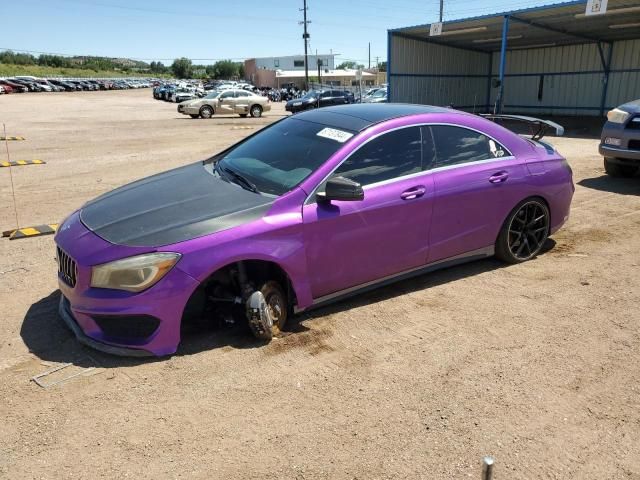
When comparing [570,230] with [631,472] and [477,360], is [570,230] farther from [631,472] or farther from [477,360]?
[631,472]

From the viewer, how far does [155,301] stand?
3.22 m

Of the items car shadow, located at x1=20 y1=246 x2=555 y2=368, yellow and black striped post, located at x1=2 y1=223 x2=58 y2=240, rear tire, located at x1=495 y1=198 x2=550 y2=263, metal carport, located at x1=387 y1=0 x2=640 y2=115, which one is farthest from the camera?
metal carport, located at x1=387 y1=0 x2=640 y2=115

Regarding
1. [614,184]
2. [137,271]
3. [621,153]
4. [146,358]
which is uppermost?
[137,271]

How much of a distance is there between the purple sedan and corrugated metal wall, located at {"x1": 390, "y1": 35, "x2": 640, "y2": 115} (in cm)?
2042

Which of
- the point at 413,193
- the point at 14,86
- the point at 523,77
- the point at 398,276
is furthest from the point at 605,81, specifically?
the point at 14,86

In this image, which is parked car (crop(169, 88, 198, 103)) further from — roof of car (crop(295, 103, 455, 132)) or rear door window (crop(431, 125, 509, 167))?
rear door window (crop(431, 125, 509, 167))

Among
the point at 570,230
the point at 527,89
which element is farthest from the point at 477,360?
the point at 527,89

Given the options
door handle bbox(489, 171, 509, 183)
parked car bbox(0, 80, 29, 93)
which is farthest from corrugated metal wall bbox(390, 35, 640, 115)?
parked car bbox(0, 80, 29, 93)

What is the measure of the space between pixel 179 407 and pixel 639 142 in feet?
26.0

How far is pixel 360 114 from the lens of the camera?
447cm

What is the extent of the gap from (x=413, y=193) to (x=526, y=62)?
1115 inches

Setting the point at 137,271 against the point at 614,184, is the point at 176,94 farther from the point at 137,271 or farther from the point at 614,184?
the point at 137,271

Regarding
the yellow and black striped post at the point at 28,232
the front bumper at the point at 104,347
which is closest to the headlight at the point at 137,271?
the front bumper at the point at 104,347

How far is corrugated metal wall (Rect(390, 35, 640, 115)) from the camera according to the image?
80.2 feet
